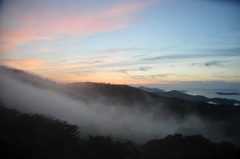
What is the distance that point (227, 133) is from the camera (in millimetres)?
47562

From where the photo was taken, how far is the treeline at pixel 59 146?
683 centimetres

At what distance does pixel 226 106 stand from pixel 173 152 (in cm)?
5924

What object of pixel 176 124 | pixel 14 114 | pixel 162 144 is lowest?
pixel 176 124

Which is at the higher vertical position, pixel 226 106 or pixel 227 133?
pixel 226 106

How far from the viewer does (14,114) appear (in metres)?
10.5

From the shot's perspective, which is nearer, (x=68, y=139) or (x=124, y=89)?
(x=68, y=139)

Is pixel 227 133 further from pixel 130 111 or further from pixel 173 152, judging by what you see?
pixel 173 152

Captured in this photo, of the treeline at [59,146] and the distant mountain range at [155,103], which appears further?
the distant mountain range at [155,103]

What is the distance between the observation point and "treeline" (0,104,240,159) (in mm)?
6832

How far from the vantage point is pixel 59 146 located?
26.3 feet

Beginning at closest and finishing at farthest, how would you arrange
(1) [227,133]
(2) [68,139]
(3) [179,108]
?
(2) [68,139] → (1) [227,133] → (3) [179,108]

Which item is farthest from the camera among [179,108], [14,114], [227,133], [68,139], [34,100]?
[179,108]

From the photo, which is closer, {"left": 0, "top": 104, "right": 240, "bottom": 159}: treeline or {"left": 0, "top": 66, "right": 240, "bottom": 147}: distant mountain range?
{"left": 0, "top": 104, "right": 240, "bottom": 159}: treeline

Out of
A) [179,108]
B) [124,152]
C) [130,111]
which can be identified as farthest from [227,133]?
[124,152]
